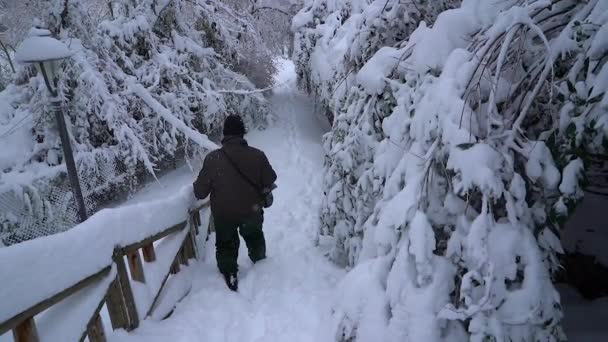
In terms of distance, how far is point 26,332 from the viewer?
6.79 ft

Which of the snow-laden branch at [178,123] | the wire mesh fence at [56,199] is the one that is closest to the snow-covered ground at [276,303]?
the snow-laden branch at [178,123]

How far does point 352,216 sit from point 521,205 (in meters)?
2.47

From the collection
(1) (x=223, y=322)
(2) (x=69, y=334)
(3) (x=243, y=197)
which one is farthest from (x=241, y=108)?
(2) (x=69, y=334)

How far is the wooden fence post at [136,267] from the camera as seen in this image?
3.07m

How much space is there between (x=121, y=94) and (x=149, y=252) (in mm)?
5763

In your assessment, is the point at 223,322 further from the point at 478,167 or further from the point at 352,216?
the point at 478,167


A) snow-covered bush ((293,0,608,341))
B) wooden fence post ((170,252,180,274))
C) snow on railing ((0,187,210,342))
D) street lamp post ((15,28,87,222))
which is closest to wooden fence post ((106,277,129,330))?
snow on railing ((0,187,210,342))

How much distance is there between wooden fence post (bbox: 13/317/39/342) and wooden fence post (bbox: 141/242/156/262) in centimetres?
127

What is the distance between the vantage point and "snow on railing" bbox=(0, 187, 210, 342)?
79.0 inches

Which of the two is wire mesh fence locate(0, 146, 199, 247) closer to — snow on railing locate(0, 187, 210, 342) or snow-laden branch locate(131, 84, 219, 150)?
snow-laden branch locate(131, 84, 219, 150)

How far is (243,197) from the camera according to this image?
13.2 ft

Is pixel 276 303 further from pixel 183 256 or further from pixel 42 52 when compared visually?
pixel 42 52

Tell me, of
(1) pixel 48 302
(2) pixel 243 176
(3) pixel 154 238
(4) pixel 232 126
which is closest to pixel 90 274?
(1) pixel 48 302

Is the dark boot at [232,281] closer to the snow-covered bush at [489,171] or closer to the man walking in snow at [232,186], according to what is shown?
the man walking in snow at [232,186]
